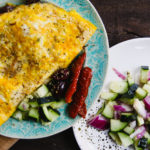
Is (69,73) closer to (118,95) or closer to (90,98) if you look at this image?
(90,98)

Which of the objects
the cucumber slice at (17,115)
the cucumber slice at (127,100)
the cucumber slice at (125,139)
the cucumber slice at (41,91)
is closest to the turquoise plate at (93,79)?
the cucumber slice at (17,115)

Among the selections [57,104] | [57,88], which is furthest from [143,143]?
[57,88]

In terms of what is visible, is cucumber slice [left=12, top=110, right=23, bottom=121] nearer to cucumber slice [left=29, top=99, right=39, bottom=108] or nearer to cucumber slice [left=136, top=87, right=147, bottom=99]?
cucumber slice [left=29, top=99, right=39, bottom=108]

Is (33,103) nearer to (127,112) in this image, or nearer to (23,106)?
(23,106)

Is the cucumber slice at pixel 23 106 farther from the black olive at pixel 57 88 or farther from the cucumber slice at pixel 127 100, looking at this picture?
the cucumber slice at pixel 127 100

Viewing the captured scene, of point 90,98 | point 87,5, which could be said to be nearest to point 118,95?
point 90,98

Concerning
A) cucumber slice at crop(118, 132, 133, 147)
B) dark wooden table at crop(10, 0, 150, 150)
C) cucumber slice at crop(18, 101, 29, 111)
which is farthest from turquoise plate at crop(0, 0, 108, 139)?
cucumber slice at crop(118, 132, 133, 147)

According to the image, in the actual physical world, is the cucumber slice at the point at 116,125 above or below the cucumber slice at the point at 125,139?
above
